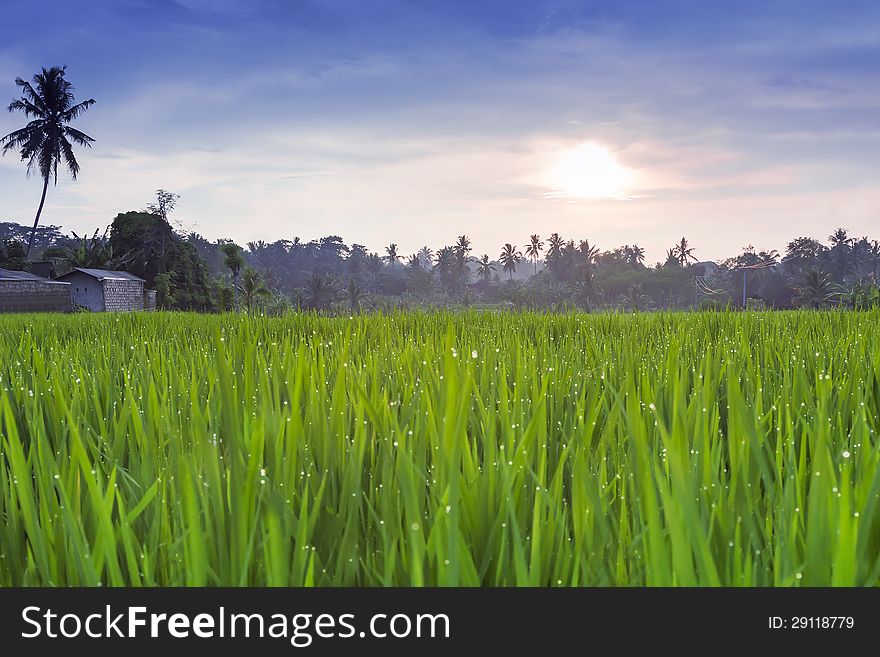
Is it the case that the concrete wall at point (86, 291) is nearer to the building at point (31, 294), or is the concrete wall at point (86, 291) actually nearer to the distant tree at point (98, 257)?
the building at point (31, 294)

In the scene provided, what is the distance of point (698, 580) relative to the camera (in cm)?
97

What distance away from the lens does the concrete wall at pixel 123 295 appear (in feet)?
105

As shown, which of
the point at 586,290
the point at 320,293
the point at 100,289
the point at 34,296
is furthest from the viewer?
the point at 586,290

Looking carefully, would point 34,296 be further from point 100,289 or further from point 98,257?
point 98,257

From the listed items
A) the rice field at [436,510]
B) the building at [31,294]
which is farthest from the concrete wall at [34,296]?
the rice field at [436,510]

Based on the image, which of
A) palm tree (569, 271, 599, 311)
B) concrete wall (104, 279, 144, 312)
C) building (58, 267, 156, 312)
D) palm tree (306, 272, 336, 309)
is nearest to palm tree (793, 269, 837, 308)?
palm tree (569, 271, 599, 311)

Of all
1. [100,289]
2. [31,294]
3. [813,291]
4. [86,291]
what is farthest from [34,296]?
[813,291]

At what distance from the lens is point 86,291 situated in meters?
32.5

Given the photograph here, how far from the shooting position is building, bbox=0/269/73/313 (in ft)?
93.7

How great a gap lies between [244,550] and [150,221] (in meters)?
42.0

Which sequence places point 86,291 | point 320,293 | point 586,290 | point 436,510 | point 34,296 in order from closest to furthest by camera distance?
point 436,510
point 34,296
point 86,291
point 320,293
point 586,290

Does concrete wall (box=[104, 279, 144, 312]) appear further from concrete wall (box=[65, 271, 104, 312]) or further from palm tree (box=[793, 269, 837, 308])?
palm tree (box=[793, 269, 837, 308])

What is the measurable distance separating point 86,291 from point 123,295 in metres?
1.81

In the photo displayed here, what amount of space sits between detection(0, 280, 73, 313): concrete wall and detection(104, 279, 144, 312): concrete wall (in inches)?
68.6
